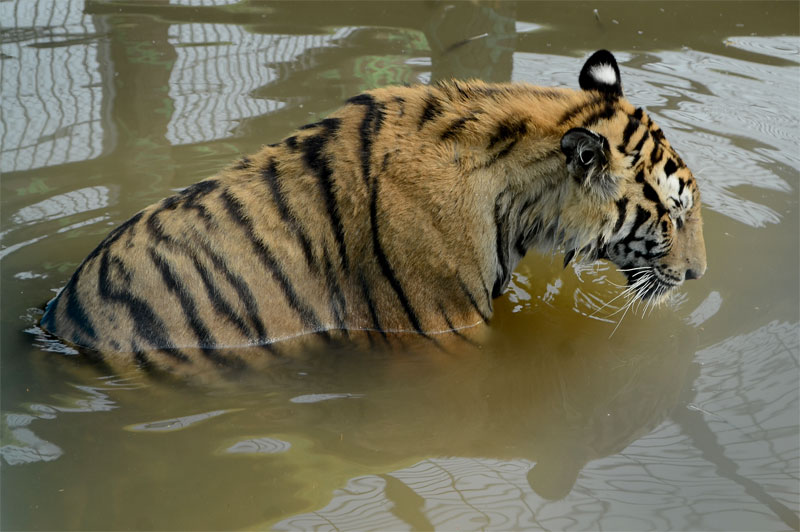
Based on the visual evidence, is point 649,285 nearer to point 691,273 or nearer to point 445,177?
point 691,273

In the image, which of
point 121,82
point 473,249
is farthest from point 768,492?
point 121,82

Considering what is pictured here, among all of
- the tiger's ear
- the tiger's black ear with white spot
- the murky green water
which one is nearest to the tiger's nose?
the murky green water

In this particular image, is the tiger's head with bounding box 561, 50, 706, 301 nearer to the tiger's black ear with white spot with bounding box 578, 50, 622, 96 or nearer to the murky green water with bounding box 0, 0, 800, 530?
the tiger's black ear with white spot with bounding box 578, 50, 622, 96

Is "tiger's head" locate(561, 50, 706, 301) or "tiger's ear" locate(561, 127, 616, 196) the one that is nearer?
"tiger's ear" locate(561, 127, 616, 196)

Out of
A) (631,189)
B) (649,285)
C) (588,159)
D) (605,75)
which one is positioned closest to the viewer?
(588,159)

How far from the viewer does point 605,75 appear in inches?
129

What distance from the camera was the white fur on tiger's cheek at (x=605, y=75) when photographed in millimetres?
3279

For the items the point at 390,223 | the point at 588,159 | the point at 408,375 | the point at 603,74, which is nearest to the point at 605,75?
the point at 603,74

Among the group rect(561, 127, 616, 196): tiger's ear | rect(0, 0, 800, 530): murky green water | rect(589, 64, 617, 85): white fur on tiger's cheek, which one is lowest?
rect(0, 0, 800, 530): murky green water

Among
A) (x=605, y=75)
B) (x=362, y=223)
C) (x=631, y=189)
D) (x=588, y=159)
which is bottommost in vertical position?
(x=362, y=223)

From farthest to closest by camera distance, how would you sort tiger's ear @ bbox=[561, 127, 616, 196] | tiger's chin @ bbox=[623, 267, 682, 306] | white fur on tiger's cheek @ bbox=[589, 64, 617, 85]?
tiger's chin @ bbox=[623, 267, 682, 306]
white fur on tiger's cheek @ bbox=[589, 64, 617, 85]
tiger's ear @ bbox=[561, 127, 616, 196]

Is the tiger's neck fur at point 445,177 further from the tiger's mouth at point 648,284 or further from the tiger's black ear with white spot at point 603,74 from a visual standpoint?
the tiger's mouth at point 648,284

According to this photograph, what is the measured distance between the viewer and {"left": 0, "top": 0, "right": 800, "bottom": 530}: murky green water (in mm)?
2682

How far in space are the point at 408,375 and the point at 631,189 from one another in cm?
113
